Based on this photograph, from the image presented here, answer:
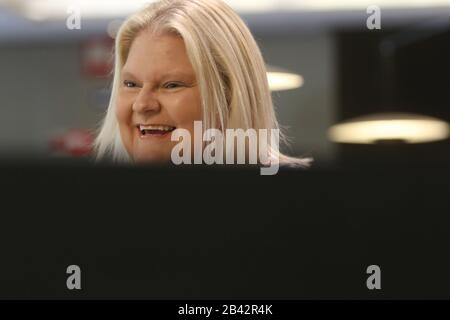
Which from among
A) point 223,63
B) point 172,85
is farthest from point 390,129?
point 172,85

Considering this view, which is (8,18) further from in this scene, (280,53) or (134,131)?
(280,53)

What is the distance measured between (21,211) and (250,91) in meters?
0.97

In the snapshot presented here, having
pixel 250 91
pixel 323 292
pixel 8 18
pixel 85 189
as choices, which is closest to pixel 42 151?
pixel 85 189

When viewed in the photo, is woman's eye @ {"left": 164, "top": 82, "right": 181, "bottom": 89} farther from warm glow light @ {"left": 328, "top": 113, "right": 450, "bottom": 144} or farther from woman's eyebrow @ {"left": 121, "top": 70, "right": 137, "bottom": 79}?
warm glow light @ {"left": 328, "top": 113, "right": 450, "bottom": 144}

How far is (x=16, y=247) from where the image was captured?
2729 mm

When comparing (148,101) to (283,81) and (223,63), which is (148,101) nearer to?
(223,63)

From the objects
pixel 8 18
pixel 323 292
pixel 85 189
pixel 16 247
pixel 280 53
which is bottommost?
pixel 323 292

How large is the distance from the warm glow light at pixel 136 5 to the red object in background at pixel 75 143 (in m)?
0.43

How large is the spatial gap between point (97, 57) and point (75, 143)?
33 centimetres

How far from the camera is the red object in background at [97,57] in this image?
269cm

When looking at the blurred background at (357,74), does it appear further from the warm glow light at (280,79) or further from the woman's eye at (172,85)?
the woman's eye at (172,85)

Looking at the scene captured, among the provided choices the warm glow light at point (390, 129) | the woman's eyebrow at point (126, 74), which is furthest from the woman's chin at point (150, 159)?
the warm glow light at point (390, 129)

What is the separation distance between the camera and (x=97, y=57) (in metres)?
2.70

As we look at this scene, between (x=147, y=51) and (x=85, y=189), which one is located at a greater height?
(x=147, y=51)
